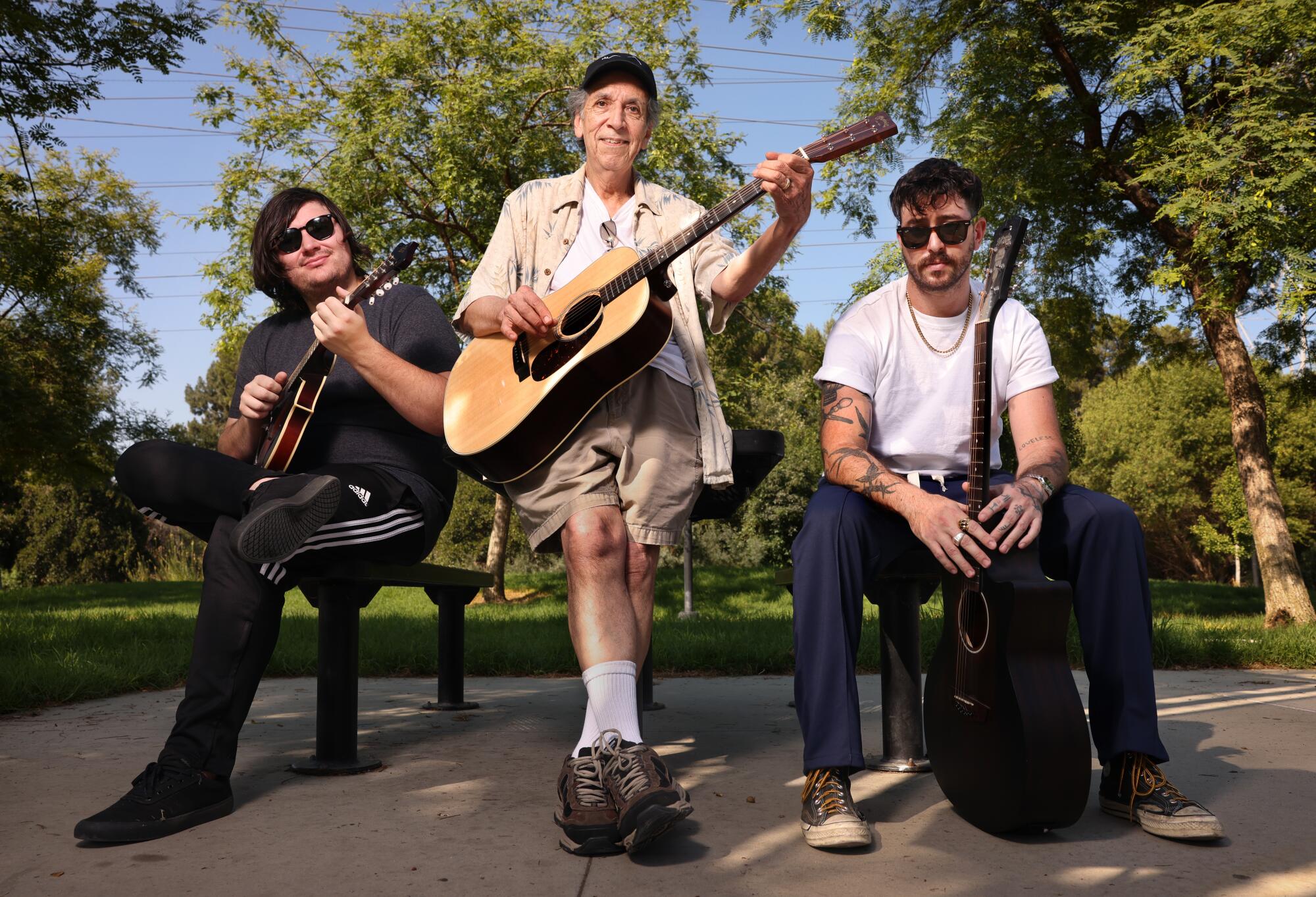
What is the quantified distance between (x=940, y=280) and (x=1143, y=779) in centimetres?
144

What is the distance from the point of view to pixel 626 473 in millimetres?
2865

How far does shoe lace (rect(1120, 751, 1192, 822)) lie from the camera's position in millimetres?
2402

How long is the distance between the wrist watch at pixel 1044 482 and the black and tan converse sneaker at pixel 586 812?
51.6 inches

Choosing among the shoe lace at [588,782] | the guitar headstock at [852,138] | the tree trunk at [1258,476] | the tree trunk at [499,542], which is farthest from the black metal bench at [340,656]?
the tree trunk at [499,542]

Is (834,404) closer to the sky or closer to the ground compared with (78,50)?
closer to the ground

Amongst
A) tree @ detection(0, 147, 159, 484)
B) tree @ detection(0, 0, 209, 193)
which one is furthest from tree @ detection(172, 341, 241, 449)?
tree @ detection(0, 0, 209, 193)

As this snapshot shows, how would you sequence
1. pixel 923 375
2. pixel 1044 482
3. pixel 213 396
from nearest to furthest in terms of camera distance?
pixel 1044 482
pixel 923 375
pixel 213 396

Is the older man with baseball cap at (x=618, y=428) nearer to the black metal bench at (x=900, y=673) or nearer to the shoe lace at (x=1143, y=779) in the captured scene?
the black metal bench at (x=900, y=673)

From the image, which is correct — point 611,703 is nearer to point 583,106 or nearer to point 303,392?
point 303,392

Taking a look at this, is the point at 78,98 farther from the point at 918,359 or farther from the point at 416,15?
the point at 416,15

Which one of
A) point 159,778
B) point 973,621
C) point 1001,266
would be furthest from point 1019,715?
point 159,778

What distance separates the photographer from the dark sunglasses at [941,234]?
2936mm

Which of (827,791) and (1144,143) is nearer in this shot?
(827,791)

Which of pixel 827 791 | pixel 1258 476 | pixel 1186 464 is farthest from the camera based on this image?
pixel 1186 464
